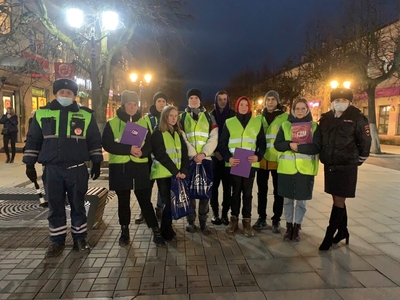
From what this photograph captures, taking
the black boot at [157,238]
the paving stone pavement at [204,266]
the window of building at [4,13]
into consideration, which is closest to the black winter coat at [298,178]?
the paving stone pavement at [204,266]

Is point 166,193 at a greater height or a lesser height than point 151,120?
lesser

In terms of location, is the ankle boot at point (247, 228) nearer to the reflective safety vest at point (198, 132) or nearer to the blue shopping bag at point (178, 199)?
the blue shopping bag at point (178, 199)

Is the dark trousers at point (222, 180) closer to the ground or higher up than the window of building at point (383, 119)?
closer to the ground

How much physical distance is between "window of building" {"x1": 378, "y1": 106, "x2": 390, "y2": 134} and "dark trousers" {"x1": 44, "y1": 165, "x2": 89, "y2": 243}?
29.9 meters

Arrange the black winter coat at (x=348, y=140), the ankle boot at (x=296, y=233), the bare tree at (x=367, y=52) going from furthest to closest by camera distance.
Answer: the bare tree at (x=367, y=52), the ankle boot at (x=296, y=233), the black winter coat at (x=348, y=140)

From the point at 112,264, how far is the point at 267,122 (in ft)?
9.96

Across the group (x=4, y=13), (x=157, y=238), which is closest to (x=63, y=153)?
(x=157, y=238)

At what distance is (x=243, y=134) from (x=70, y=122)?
2374mm

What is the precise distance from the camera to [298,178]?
4.53 meters

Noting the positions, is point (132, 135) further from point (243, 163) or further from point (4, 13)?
point (4, 13)

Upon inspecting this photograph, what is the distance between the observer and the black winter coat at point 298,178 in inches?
173

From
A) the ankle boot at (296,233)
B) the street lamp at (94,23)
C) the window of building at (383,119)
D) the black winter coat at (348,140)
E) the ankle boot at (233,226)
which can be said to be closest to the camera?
the black winter coat at (348,140)

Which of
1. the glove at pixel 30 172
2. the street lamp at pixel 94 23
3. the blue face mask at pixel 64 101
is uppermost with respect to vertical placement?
the street lamp at pixel 94 23

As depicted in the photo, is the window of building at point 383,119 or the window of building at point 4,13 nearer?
the window of building at point 4,13
